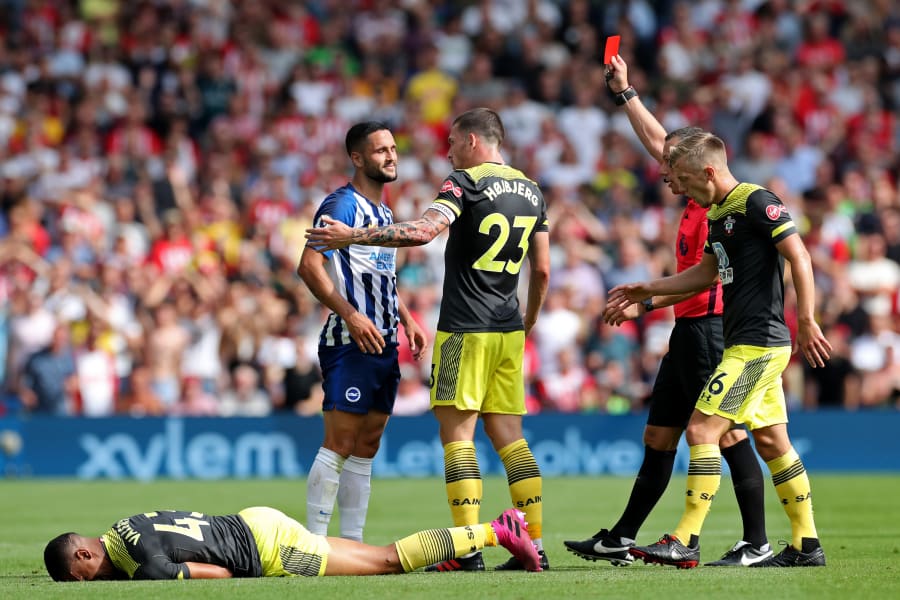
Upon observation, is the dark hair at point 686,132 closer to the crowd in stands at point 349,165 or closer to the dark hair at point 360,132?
the dark hair at point 360,132

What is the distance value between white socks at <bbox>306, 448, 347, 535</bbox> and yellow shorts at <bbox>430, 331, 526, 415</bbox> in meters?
0.86

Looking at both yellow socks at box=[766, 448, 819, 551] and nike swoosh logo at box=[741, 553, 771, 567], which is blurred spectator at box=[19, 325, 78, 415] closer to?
nike swoosh logo at box=[741, 553, 771, 567]

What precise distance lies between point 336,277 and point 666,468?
2282 mm

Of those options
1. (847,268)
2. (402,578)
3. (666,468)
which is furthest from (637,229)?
(402,578)

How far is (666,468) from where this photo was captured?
834 centimetres

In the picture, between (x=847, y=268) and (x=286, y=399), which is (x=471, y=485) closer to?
(x=286, y=399)

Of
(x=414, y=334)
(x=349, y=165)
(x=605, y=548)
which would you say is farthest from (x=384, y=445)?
(x=605, y=548)

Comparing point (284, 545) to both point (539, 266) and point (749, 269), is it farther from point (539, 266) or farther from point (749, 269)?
point (749, 269)

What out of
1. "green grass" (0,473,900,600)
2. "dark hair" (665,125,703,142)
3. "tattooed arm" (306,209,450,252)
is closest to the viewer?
"green grass" (0,473,900,600)

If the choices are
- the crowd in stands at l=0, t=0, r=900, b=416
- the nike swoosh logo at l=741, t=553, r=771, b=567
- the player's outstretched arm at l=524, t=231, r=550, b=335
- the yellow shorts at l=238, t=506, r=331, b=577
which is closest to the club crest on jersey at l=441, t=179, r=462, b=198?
the player's outstretched arm at l=524, t=231, r=550, b=335

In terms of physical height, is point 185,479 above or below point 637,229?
below

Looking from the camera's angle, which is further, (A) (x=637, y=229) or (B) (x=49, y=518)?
(A) (x=637, y=229)

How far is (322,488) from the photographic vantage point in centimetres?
839

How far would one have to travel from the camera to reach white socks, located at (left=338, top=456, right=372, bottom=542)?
337 inches
